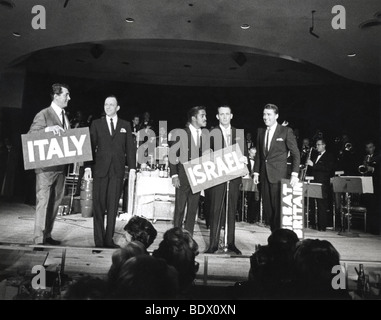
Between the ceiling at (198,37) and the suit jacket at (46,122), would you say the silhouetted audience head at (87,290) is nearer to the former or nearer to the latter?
the suit jacket at (46,122)

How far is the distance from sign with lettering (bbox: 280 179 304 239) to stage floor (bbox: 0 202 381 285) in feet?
1.68

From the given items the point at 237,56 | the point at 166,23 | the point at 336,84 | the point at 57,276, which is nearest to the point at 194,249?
the point at 57,276

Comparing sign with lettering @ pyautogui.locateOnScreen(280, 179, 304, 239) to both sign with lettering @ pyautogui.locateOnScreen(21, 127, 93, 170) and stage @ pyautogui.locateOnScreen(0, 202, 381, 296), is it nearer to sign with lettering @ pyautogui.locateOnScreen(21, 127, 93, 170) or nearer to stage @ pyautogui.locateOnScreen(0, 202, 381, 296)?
stage @ pyautogui.locateOnScreen(0, 202, 381, 296)

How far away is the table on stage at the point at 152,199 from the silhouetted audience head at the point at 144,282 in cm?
450

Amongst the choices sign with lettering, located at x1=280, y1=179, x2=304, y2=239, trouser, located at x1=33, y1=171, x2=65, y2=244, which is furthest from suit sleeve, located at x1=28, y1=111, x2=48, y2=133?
sign with lettering, located at x1=280, y1=179, x2=304, y2=239

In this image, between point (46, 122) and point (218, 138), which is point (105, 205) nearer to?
point (46, 122)

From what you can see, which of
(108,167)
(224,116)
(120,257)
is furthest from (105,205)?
(120,257)

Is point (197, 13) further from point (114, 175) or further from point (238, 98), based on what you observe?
point (238, 98)

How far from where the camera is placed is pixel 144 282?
4.57 feet

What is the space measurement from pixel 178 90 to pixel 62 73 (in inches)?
123

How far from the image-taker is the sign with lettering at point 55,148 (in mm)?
3094

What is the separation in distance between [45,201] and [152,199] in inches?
107

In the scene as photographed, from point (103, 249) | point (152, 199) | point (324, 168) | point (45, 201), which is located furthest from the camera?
point (324, 168)

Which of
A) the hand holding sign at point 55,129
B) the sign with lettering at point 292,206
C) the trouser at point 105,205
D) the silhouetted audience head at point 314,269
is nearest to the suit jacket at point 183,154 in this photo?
the trouser at point 105,205
